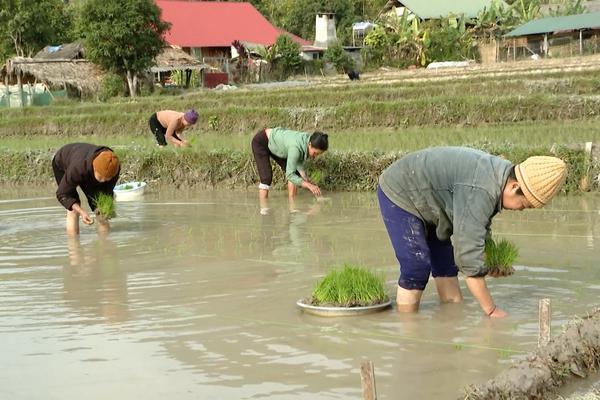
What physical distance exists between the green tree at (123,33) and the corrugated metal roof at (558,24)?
16084 mm

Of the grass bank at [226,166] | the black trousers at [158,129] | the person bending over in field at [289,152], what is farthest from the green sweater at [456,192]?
the black trousers at [158,129]

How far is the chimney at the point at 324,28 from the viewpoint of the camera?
4522 centimetres

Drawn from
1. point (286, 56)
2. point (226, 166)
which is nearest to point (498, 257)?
point (226, 166)

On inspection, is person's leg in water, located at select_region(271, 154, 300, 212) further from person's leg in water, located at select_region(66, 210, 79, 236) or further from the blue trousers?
the blue trousers

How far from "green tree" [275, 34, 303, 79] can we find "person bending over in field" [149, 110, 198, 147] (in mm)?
26622

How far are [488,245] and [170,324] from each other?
184 centimetres

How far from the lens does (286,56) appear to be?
125ft

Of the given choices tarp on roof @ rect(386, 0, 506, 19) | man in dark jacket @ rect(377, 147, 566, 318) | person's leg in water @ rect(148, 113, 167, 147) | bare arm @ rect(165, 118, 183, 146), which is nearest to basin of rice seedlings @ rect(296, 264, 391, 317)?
man in dark jacket @ rect(377, 147, 566, 318)

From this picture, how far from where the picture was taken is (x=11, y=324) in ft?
16.8

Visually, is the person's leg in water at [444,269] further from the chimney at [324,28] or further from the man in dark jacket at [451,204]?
the chimney at [324,28]

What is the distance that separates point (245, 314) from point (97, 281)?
171 centimetres

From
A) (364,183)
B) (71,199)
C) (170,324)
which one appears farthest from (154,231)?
(170,324)

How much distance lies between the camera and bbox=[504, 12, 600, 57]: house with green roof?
119ft

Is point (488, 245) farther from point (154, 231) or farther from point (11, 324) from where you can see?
point (154, 231)
